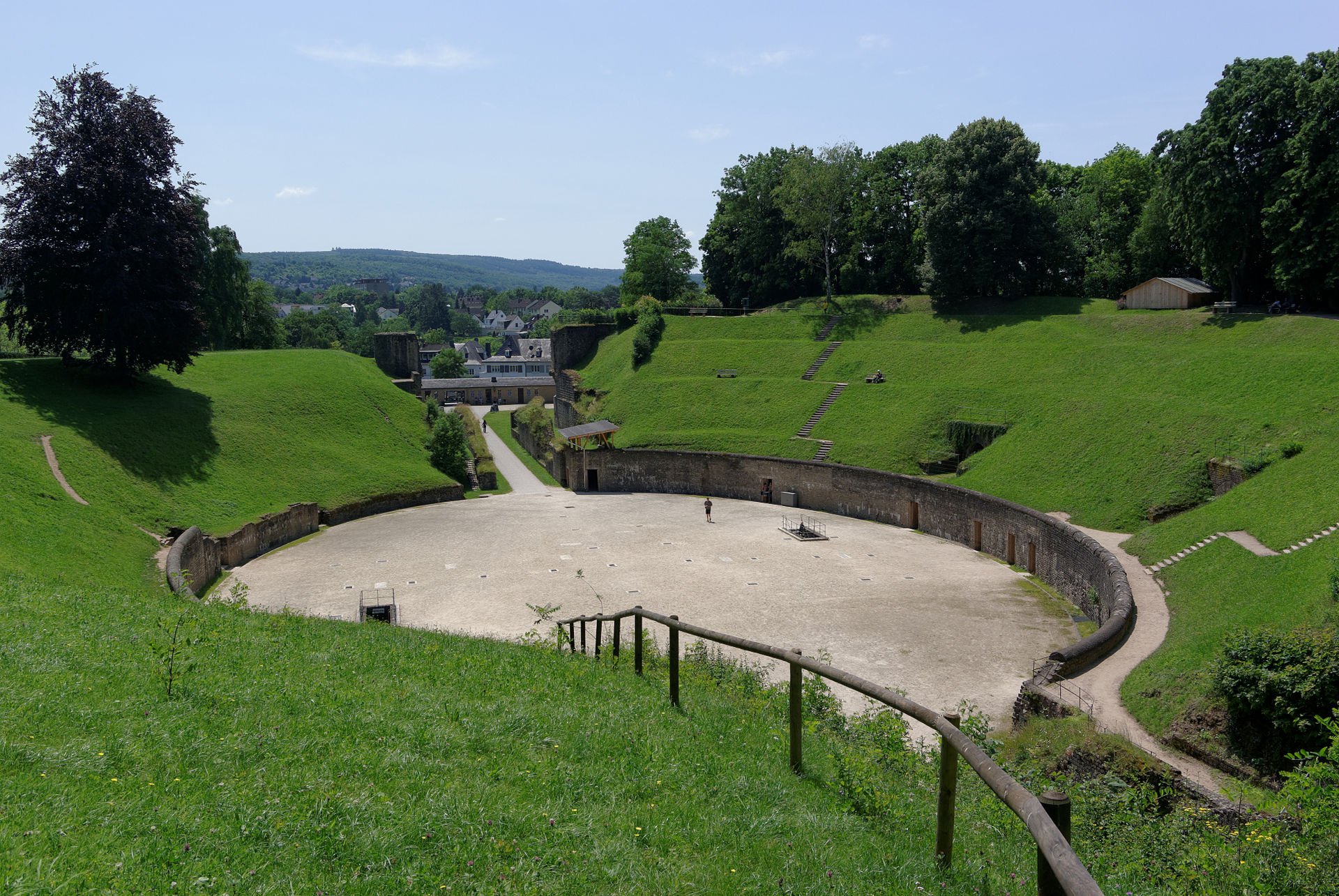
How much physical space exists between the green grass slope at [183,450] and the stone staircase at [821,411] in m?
17.1

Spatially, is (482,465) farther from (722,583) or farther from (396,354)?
(722,583)

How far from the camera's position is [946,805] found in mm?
5121

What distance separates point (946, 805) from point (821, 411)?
36.4 meters

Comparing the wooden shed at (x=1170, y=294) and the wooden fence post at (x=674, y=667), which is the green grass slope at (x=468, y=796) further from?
the wooden shed at (x=1170, y=294)

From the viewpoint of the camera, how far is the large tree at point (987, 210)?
4550 centimetres

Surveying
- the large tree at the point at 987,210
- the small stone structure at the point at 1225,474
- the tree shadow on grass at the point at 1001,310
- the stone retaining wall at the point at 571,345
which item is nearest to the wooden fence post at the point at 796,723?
the small stone structure at the point at 1225,474

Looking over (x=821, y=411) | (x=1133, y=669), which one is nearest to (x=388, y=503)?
(x=821, y=411)

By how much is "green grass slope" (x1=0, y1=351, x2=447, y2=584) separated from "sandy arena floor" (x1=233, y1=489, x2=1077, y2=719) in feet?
10.5

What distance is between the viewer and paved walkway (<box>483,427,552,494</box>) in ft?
138

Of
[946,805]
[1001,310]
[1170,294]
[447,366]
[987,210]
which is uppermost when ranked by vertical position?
[987,210]

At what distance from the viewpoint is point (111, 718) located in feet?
22.7

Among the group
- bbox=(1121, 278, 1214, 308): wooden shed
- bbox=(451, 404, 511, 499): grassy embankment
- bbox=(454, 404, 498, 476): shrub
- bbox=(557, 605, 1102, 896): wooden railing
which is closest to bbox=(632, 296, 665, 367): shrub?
bbox=(454, 404, 498, 476): shrub

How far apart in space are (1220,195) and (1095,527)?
1934cm

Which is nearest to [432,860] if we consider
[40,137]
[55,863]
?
[55,863]
